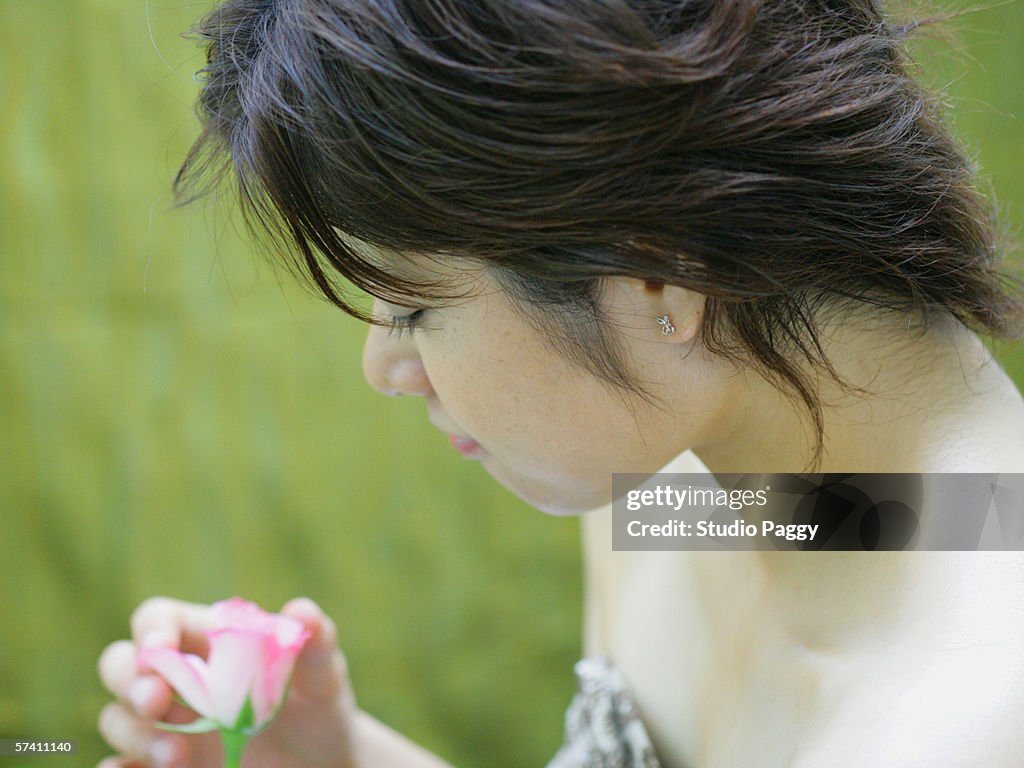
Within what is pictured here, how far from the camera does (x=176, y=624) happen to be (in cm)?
76

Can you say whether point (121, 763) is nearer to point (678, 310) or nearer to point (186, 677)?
point (186, 677)

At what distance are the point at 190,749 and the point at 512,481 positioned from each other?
1.12 ft

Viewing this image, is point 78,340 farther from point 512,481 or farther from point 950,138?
point 950,138

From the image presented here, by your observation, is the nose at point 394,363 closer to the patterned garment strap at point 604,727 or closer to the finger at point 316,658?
the finger at point 316,658

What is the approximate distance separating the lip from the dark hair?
0.13 meters

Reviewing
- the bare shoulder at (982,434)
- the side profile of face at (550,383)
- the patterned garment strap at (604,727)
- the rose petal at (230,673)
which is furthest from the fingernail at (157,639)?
the bare shoulder at (982,434)

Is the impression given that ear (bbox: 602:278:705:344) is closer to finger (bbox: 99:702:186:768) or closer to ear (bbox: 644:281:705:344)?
ear (bbox: 644:281:705:344)

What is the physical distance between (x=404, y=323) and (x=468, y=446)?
13 centimetres

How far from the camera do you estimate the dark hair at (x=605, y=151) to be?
486mm

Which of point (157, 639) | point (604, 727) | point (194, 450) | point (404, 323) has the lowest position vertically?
point (604, 727)

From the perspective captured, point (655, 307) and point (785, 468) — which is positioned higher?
point (655, 307)

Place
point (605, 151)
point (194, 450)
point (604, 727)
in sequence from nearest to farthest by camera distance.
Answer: point (605, 151), point (604, 727), point (194, 450)

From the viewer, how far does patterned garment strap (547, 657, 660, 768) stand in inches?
34.6

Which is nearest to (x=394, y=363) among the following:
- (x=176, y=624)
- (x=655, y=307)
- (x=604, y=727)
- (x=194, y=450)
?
(x=655, y=307)
